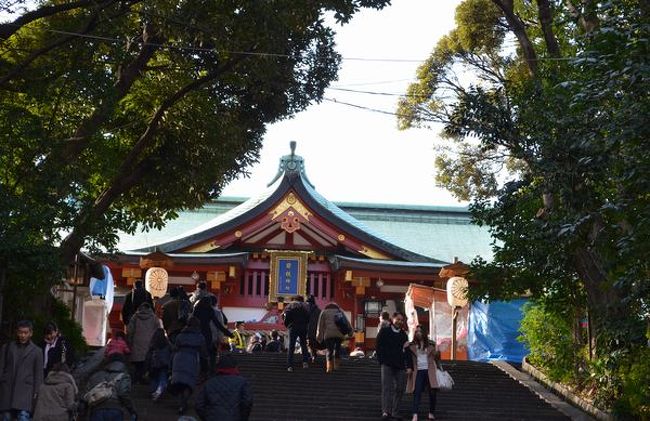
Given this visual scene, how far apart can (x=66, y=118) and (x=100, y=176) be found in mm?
1291

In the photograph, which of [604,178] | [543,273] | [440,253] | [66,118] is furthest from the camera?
[440,253]

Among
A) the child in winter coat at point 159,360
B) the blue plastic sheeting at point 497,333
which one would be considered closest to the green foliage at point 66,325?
the child in winter coat at point 159,360

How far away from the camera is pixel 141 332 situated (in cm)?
1602

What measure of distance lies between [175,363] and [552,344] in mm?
7654

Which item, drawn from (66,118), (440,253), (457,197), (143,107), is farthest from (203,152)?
(440,253)

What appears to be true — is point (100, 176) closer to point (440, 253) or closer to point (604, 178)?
point (604, 178)

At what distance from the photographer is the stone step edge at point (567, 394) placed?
15297mm

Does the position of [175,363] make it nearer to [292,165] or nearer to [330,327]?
[330,327]

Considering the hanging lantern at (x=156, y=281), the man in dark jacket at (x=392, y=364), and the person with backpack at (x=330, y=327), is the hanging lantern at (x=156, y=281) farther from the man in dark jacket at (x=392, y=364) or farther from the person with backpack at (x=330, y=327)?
the man in dark jacket at (x=392, y=364)

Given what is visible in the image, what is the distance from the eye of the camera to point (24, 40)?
56.3 ft

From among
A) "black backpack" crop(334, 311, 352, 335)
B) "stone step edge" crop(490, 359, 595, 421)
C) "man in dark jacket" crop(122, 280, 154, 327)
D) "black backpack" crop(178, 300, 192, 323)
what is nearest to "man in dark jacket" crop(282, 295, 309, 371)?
"black backpack" crop(334, 311, 352, 335)

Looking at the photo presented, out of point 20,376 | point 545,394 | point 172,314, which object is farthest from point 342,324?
point 20,376

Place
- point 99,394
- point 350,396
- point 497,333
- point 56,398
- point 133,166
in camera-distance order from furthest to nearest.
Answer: point 497,333, point 133,166, point 350,396, point 56,398, point 99,394

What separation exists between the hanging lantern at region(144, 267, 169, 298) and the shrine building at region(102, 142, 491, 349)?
123cm
